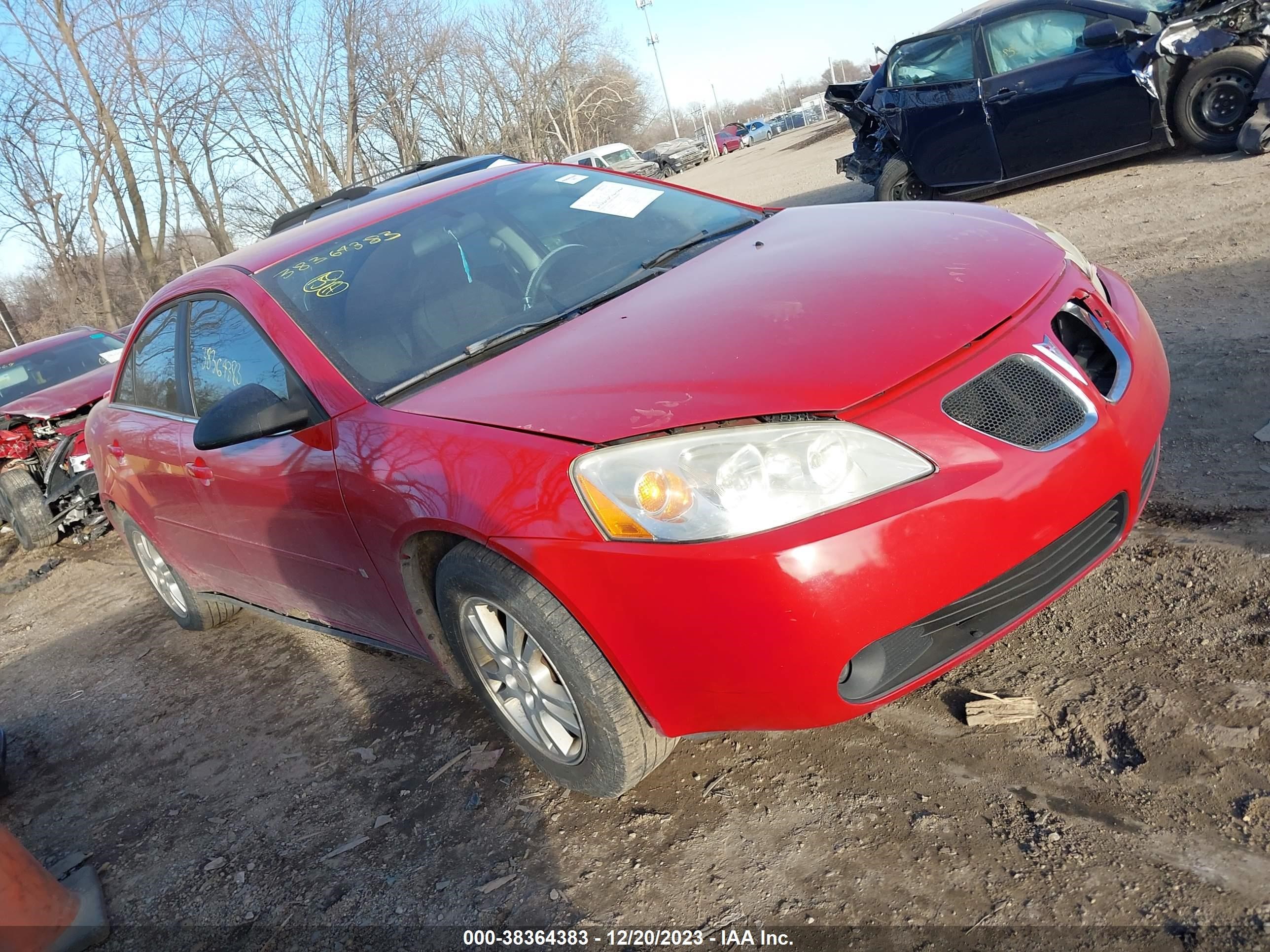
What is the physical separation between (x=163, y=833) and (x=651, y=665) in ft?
6.45

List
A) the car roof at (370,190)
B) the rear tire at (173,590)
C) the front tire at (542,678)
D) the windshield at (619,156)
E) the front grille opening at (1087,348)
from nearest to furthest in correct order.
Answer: the front tire at (542,678) < the front grille opening at (1087,348) < the rear tire at (173,590) < the car roof at (370,190) < the windshield at (619,156)

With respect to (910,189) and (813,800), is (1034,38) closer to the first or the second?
(910,189)

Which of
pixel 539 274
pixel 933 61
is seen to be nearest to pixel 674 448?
pixel 539 274

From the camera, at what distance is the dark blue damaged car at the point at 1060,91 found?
6.73m

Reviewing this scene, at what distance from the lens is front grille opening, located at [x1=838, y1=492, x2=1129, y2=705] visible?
6.42 ft

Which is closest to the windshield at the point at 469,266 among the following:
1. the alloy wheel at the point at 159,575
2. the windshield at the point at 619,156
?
the alloy wheel at the point at 159,575

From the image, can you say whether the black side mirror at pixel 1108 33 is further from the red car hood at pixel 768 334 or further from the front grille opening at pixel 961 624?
the front grille opening at pixel 961 624

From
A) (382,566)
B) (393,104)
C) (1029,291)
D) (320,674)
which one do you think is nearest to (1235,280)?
(1029,291)

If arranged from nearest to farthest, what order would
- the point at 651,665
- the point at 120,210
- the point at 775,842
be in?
the point at 651,665 < the point at 775,842 < the point at 120,210

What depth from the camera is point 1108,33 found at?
22.5 feet

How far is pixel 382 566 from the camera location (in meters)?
2.60

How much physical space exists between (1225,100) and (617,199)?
19.5 feet

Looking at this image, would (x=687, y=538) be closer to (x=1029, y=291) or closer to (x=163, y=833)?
(x=1029, y=291)

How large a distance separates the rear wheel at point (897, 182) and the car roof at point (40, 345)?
24.9 feet
